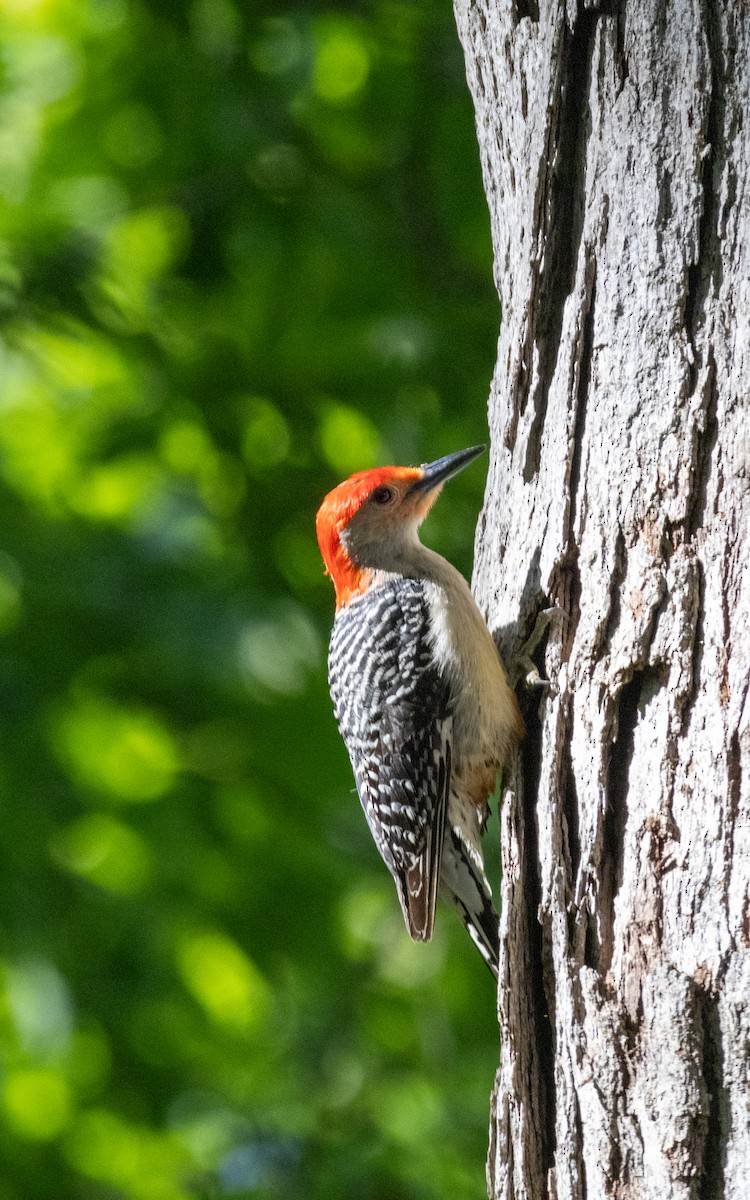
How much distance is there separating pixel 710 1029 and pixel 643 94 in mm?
2074

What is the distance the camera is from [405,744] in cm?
390

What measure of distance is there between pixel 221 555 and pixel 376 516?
160cm

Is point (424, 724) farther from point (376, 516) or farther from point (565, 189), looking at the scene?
point (565, 189)

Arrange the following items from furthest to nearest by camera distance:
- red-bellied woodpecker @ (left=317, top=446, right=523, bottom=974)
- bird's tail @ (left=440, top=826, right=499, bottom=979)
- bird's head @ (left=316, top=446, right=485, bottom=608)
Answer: bird's head @ (left=316, top=446, right=485, bottom=608) < bird's tail @ (left=440, top=826, right=499, bottom=979) < red-bellied woodpecker @ (left=317, top=446, right=523, bottom=974)

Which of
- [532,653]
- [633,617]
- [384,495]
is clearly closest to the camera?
[633,617]

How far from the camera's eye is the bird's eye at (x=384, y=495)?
4.53m

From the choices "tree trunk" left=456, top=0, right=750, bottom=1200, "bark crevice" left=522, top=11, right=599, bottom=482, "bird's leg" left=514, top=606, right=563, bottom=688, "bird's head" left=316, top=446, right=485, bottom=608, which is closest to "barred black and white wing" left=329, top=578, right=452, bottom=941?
"bird's head" left=316, top=446, right=485, bottom=608

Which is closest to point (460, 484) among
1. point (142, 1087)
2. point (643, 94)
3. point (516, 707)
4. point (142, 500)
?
point (142, 500)

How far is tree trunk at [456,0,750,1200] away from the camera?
7.95 ft

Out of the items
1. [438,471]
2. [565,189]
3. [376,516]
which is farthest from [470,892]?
[565,189]

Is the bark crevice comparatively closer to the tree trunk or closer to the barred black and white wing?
the tree trunk

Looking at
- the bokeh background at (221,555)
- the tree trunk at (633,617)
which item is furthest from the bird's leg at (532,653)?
the bokeh background at (221,555)

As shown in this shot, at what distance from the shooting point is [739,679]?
8.25 feet

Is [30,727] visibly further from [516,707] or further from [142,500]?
[516,707]
